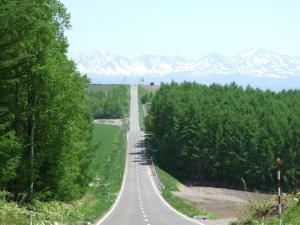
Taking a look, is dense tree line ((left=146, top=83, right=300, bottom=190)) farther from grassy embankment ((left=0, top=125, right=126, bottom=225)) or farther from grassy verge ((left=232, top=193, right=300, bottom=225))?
grassy verge ((left=232, top=193, right=300, bottom=225))

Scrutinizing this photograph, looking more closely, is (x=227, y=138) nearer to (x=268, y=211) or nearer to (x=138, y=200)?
(x=138, y=200)

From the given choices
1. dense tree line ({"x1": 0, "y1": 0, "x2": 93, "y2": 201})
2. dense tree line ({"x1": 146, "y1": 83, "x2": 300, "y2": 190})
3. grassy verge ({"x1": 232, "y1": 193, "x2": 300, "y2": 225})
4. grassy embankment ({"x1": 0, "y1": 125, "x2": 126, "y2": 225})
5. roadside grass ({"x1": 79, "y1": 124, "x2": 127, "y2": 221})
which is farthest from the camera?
dense tree line ({"x1": 146, "y1": 83, "x2": 300, "y2": 190})

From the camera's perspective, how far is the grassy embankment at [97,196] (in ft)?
70.5

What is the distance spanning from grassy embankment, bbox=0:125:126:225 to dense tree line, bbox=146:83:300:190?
10.7 m

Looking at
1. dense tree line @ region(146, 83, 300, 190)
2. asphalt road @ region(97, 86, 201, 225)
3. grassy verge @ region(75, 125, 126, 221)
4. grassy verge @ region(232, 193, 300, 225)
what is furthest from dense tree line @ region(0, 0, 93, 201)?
dense tree line @ region(146, 83, 300, 190)

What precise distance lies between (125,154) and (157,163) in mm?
10417

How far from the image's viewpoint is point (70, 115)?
2997 cm

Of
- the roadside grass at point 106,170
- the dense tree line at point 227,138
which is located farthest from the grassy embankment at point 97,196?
the dense tree line at point 227,138

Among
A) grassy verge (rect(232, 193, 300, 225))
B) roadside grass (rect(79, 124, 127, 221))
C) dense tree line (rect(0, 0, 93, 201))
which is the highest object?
dense tree line (rect(0, 0, 93, 201))

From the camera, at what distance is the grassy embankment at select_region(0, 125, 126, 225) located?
70.5 feet

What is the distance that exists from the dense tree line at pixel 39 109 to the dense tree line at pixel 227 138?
206 ft

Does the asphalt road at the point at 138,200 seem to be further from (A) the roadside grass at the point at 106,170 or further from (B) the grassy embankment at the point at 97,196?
(B) the grassy embankment at the point at 97,196

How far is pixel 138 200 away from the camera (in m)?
52.7

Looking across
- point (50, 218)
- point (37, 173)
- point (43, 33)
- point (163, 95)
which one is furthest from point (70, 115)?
point (163, 95)
